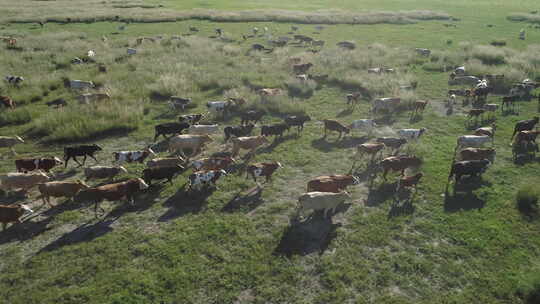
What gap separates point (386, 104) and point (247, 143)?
370 inches

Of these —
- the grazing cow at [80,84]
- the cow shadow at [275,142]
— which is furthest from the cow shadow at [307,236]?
the grazing cow at [80,84]

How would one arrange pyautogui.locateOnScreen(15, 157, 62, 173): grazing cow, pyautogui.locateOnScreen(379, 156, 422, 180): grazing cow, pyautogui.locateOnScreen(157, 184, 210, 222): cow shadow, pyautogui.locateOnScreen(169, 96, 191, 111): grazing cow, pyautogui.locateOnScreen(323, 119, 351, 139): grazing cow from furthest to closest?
pyautogui.locateOnScreen(169, 96, 191, 111): grazing cow < pyautogui.locateOnScreen(323, 119, 351, 139): grazing cow < pyautogui.locateOnScreen(379, 156, 422, 180): grazing cow < pyautogui.locateOnScreen(15, 157, 62, 173): grazing cow < pyautogui.locateOnScreen(157, 184, 210, 222): cow shadow

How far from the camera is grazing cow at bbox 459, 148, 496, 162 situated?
44.0 feet

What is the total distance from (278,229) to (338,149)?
20.6 ft

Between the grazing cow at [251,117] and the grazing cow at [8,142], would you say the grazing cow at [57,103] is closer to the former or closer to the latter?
the grazing cow at [8,142]

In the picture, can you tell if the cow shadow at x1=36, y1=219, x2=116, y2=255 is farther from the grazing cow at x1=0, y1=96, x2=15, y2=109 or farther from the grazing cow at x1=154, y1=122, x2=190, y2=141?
the grazing cow at x1=0, y1=96, x2=15, y2=109

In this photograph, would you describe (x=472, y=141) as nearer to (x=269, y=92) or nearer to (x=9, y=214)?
(x=269, y=92)

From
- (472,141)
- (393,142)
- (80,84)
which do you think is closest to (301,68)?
(393,142)

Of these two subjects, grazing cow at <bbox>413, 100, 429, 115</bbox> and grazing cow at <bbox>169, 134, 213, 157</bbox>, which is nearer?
grazing cow at <bbox>169, 134, 213, 157</bbox>

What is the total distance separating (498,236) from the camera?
9359mm

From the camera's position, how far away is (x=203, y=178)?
37.7 ft

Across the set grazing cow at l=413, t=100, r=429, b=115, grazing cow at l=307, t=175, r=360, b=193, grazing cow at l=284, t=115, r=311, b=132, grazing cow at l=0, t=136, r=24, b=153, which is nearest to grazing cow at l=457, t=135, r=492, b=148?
grazing cow at l=413, t=100, r=429, b=115

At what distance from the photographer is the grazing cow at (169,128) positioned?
1517cm

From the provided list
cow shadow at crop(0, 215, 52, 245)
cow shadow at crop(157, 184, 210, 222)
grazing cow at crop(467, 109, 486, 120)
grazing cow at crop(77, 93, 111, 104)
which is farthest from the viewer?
grazing cow at crop(77, 93, 111, 104)
